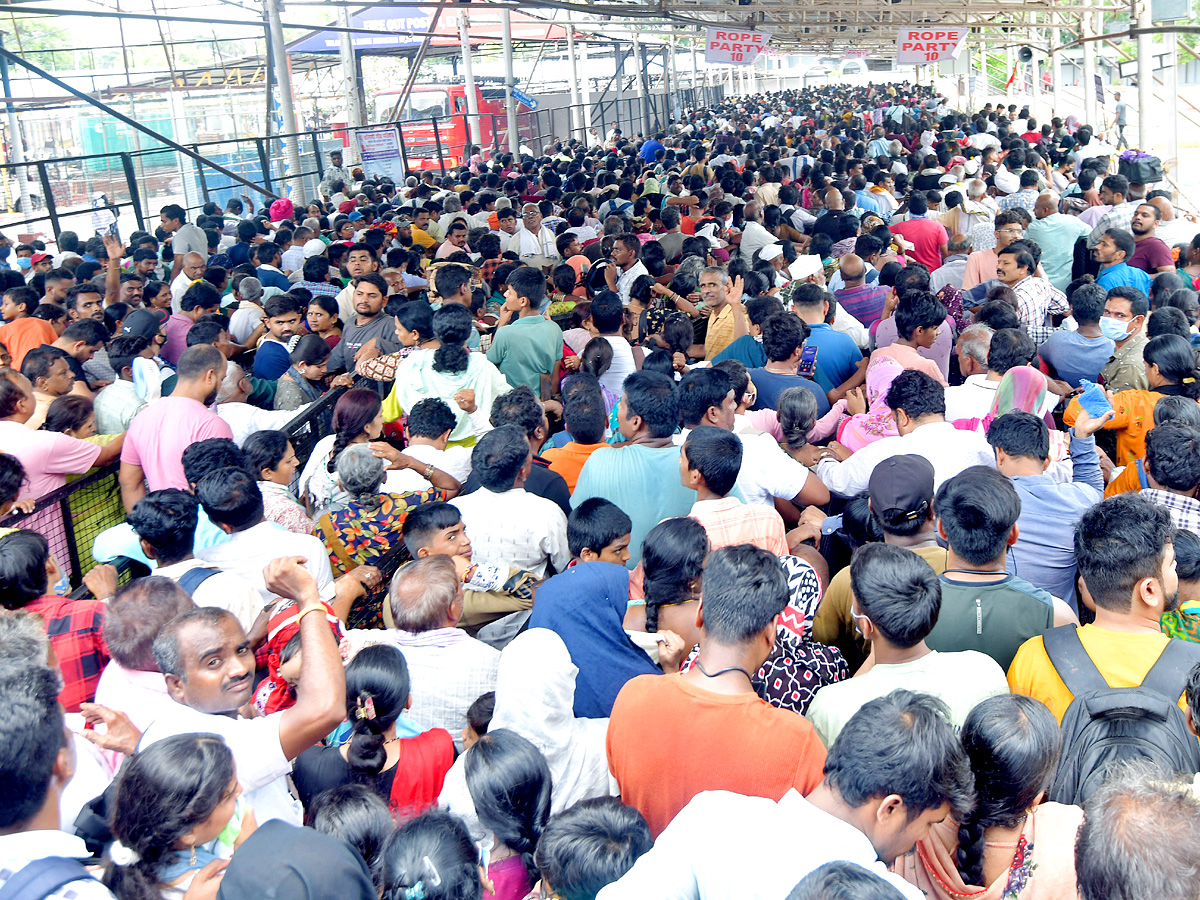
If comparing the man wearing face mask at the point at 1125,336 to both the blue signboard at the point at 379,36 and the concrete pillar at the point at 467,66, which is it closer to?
the concrete pillar at the point at 467,66

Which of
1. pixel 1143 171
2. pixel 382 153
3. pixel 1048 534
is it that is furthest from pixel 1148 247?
pixel 382 153

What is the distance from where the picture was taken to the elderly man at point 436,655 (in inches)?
112

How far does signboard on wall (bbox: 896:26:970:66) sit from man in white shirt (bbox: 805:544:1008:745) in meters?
15.6

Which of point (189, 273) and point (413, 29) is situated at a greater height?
point (413, 29)

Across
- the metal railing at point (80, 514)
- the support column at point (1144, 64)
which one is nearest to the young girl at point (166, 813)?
the metal railing at point (80, 514)

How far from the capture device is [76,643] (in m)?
2.97

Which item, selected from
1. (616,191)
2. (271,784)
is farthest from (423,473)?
(616,191)

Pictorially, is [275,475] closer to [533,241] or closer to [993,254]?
[993,254]

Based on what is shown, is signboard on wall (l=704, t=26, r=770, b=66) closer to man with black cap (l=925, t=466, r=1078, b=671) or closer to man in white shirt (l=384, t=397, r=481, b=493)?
man in white shirt (l=384, t=397, r=481, b=493)

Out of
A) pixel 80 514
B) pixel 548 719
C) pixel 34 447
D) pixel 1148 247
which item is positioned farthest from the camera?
pixel 1148 247

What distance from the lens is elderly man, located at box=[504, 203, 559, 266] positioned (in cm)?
934

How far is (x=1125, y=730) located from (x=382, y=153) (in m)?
17.5

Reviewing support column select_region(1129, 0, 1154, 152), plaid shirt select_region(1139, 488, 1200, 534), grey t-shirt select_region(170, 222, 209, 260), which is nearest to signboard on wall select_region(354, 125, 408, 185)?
grey t-shirt select_region(170, 222, 209, 260)

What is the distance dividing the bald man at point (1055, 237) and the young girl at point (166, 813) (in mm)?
7317
